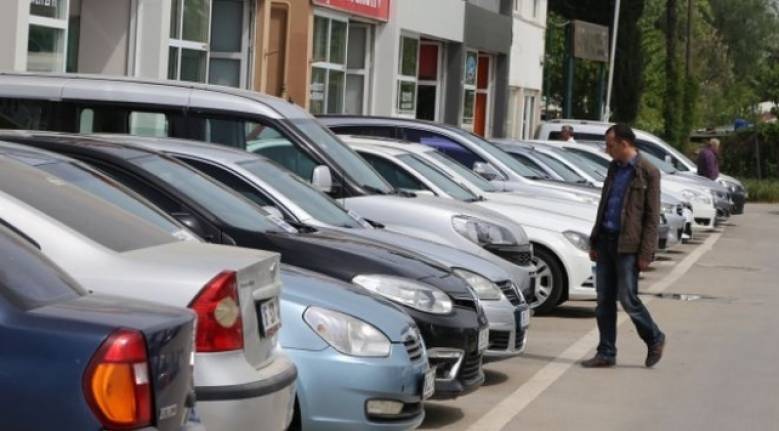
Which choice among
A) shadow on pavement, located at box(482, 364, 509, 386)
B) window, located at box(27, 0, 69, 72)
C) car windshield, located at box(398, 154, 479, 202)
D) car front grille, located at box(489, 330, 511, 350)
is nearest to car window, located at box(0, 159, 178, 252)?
car front grille, located at box(489, 330, 511, 350)

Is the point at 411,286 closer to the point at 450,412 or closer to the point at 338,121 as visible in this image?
the point at 450,412

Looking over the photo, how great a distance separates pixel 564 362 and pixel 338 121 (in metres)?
5.01

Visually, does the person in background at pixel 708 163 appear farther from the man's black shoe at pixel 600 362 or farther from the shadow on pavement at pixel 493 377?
the shadow on pavement at pixel 493 377

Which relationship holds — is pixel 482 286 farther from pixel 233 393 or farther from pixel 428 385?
pixel 233 393

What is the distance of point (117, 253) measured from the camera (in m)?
6.26

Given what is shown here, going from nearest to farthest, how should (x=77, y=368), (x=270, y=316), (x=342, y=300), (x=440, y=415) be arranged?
(x=77, y=368) < (x=270, y=316) < (x=342, y=300) < (x=440, y=415)

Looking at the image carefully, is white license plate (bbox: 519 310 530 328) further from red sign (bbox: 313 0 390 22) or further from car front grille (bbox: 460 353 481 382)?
red sign (bbox: 313 0 390 22)

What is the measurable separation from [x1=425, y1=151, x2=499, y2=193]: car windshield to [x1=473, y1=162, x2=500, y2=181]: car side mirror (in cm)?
57

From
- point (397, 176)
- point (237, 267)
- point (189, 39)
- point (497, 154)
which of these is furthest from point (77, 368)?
point (189, 39)

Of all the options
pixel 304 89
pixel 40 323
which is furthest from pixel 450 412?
pixel 304 89

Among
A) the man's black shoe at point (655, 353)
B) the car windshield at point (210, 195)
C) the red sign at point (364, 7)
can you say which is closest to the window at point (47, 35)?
the red sign at point (364, 7)

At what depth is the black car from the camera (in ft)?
28.5

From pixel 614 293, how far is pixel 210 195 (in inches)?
176

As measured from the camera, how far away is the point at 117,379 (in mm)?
4602
